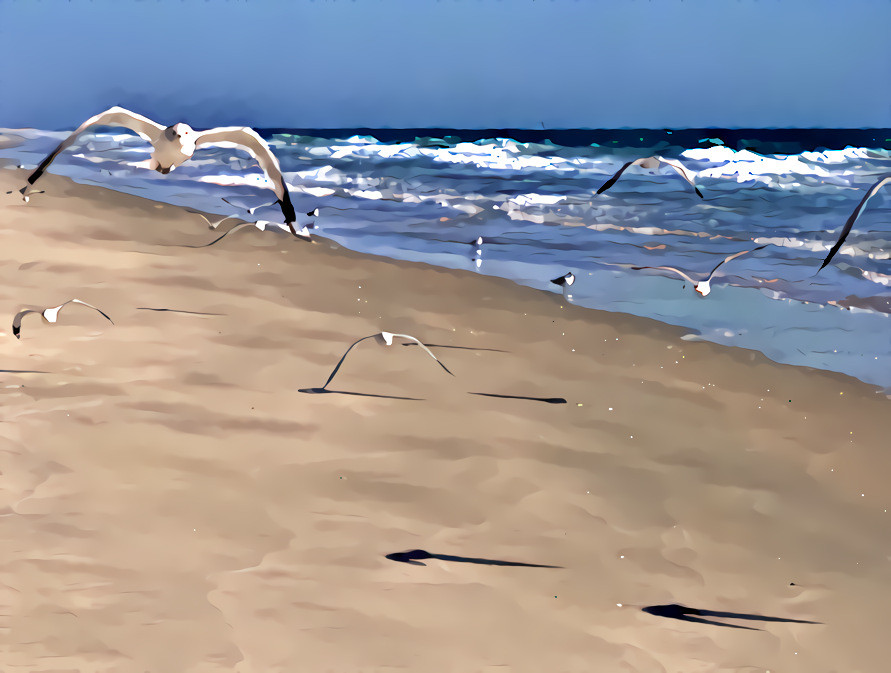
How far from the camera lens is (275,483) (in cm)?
348

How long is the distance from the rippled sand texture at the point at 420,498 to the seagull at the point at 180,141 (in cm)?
116

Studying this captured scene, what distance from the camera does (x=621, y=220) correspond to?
11.5 m

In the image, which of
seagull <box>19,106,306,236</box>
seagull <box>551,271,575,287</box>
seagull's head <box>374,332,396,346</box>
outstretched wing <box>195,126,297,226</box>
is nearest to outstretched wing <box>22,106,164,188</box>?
seagull <box>19,106,306,236</box>

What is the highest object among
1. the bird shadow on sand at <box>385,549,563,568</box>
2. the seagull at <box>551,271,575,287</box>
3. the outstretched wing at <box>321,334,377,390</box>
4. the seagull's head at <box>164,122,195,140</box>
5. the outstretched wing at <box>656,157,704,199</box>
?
the seagull's head at <box>164,122,195,140</box>

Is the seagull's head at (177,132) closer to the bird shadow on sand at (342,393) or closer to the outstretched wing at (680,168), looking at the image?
the bird shadow on sand at (342,393)

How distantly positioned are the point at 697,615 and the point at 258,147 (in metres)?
5.07

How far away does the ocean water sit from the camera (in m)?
6.66

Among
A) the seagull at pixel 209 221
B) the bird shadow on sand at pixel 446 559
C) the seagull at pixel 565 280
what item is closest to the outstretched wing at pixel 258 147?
the seagull at pixel 565 280

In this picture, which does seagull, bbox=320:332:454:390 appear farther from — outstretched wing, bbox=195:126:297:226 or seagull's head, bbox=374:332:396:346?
outstretched wing, bbox=195:126:297:226

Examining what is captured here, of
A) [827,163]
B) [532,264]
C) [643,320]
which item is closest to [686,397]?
[643,320]

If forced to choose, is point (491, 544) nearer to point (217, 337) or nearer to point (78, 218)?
point (217, 337)

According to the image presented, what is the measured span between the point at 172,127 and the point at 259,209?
3394mm

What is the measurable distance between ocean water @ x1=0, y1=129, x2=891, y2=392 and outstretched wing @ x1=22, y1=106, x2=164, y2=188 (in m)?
2.31

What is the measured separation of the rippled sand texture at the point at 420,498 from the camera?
2.60 meters
